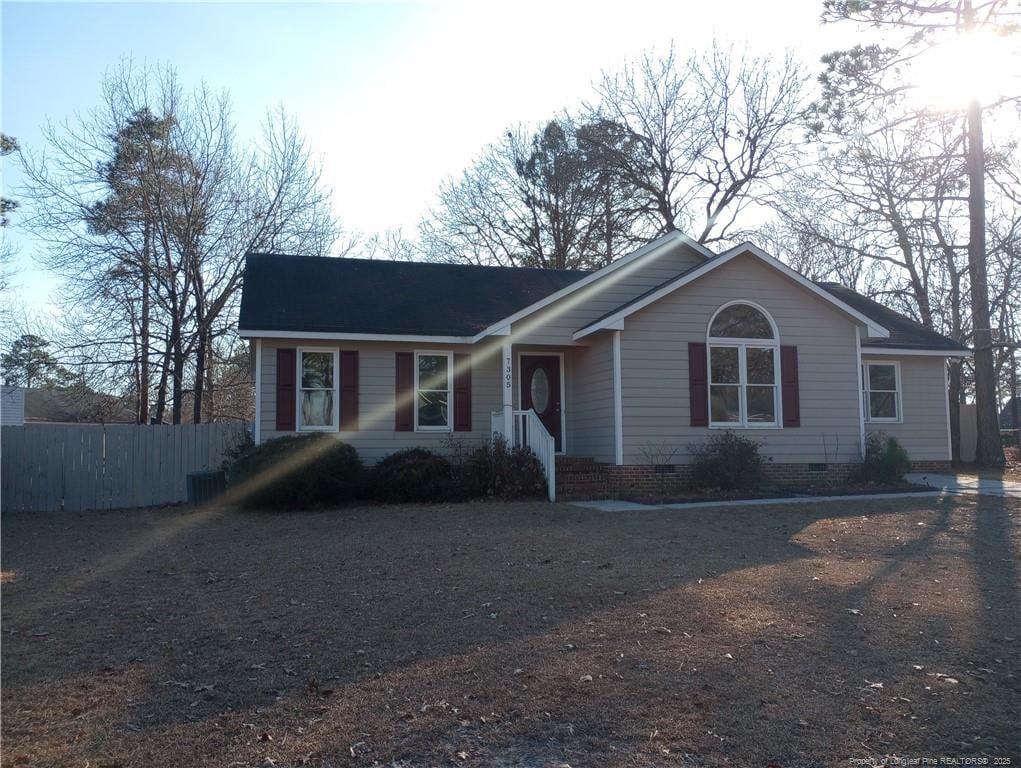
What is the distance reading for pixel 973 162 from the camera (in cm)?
2150

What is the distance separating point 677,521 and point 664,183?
20.8 m

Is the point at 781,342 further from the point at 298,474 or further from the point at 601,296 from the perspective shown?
the point at 298,474

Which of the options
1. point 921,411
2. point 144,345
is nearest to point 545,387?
point 921,411

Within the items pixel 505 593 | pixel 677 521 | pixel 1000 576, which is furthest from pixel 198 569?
pixel 1000 576

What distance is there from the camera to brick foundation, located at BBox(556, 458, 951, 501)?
15.1 meters

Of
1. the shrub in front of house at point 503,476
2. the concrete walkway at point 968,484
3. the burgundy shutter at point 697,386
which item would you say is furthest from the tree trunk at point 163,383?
the concrete walkway at point 968,484

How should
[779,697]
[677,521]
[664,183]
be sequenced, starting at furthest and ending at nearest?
[664,183] < [677,521] < [779,697]

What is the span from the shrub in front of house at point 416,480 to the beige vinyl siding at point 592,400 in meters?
3.07

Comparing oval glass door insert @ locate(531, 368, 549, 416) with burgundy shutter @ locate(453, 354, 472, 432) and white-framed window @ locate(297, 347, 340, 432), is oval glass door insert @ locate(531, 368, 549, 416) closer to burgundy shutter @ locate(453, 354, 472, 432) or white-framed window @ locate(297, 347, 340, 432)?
burgundy shutter @ locate(453, 354, 472, 432)

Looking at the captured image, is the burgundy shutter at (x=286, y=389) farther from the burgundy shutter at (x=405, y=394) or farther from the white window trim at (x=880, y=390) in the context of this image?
the white window trim at (x=880, y=390)

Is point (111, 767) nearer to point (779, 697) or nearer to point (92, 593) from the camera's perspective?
point (779, 697)

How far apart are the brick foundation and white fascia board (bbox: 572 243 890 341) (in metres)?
2.51

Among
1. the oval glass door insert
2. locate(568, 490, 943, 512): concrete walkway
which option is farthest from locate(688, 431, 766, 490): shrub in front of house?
the oval glass door insert

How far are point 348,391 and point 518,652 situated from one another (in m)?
11.2
